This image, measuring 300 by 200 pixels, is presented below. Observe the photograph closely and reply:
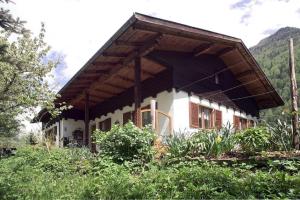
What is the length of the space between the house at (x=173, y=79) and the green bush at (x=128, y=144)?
1.48 meters

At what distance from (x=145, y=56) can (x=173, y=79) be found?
1460 mm

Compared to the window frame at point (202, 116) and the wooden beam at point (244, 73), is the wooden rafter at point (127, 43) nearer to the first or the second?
the window frame at point (202, 116)

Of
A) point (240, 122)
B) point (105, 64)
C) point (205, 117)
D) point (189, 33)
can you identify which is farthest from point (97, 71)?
point (240, 122)

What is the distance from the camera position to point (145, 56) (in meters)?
16.2

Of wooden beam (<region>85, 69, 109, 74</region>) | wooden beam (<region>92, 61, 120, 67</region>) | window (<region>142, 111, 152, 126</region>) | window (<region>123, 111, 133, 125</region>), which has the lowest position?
window (<region>142, 111, 152, 126</region>)

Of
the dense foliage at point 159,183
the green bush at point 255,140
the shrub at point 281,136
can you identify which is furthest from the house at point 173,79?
the shrub at point 281,136

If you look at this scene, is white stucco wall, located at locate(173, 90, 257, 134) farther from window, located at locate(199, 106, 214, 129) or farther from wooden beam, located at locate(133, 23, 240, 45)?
wooden beam, located at locate(133, 23, 240, 45)

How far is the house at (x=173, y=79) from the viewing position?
48.5ft

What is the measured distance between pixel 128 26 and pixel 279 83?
3310 centimetres

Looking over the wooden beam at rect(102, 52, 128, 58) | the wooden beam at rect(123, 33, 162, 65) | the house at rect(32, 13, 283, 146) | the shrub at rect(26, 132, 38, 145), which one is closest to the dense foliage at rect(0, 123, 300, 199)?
the house at rect(32, 13, 283, 146)

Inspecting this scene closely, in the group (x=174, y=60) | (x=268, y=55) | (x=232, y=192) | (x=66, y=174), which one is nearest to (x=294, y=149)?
(x=232, y=192)

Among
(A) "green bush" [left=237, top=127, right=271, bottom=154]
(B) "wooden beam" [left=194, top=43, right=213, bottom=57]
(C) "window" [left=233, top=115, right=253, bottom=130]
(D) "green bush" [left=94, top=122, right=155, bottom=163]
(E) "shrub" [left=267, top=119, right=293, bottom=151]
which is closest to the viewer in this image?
(E) "shrub" [left=267, top=119, right=293, bottom=151]

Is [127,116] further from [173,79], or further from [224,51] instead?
[224,51]

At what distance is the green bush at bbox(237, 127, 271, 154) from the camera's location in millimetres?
10141
